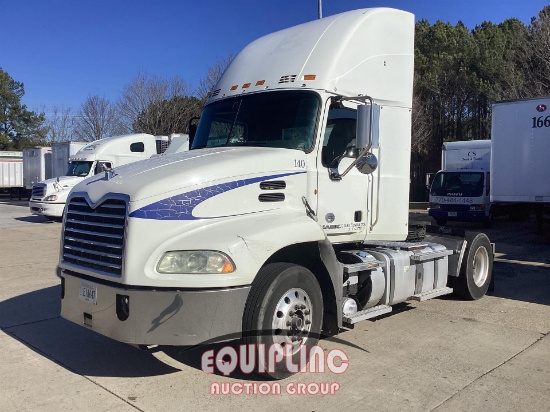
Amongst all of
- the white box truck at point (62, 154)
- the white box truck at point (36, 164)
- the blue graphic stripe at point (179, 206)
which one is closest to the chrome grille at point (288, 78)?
the blue graphic stripe at point (179, 206)

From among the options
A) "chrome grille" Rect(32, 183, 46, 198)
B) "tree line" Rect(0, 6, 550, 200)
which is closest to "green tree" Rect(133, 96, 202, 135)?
"tree line" Rect(0, 6, 550, 200)

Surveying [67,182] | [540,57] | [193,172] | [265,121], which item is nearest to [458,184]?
[540,57]

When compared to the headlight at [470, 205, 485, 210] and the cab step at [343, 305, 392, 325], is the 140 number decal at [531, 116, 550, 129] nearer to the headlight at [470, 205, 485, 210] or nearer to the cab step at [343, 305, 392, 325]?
the headlight at [470, 205, 485, 210]

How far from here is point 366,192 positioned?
6.00 meters

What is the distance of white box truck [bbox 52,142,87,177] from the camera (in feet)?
86.8

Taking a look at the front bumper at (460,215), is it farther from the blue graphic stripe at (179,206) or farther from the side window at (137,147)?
the blue graphic stripe at (179,206)

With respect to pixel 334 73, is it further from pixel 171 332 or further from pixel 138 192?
pixel 171 332

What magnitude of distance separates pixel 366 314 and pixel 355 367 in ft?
2.17

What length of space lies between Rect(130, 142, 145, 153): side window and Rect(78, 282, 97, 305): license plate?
16555 mm

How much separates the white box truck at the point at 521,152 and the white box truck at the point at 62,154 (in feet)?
64.1

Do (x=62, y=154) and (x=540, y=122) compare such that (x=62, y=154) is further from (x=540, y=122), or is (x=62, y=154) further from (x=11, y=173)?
(x=540, y=122)

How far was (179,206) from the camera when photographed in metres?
4.43

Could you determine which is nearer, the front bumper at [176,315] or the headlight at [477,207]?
the front bumper at [176,315]

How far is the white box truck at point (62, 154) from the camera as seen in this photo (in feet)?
86.8
